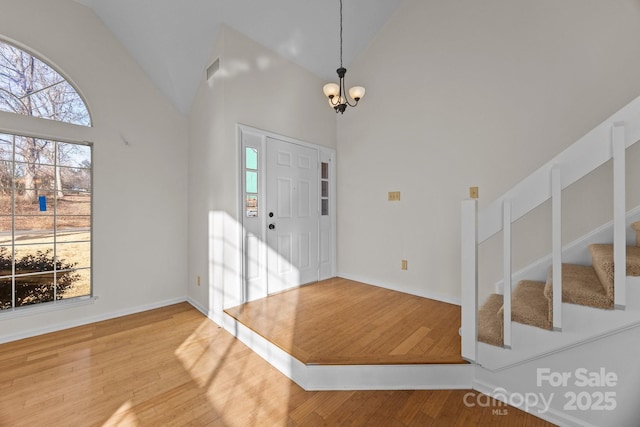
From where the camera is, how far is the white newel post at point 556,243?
139 centimetres

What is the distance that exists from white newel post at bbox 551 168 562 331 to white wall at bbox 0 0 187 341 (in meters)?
3.83

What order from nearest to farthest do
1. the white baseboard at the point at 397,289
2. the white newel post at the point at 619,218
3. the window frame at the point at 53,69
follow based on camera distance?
the white newel post at the point at 619,218, the window frame at the point at 53,69, the white baseboard at the point at 397,289

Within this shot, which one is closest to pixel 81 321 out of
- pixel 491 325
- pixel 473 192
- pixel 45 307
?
pixel 45 307

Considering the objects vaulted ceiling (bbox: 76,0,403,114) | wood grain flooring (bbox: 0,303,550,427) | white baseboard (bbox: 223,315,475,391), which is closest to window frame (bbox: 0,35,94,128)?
vaulted ceiling (bbox: 76,0,403,114)

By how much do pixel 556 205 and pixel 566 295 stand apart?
55cm

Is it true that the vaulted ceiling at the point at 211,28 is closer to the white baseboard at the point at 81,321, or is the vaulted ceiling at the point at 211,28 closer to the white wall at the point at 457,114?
the white wall at the point at 457,114

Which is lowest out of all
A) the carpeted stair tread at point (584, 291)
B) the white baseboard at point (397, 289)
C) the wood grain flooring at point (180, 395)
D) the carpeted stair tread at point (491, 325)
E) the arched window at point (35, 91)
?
the wood grain flooring at point (180, 395)

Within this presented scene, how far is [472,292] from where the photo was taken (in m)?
1.71

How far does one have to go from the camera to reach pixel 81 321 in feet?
9.13

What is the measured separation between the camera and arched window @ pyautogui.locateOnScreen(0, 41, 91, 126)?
2.45 meters

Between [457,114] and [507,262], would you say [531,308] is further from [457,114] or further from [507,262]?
[457,114]

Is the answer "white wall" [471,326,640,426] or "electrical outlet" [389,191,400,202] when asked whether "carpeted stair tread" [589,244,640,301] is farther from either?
"electrical outlet" [389,191,400,202]

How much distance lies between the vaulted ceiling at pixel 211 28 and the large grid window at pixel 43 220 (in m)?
1.30

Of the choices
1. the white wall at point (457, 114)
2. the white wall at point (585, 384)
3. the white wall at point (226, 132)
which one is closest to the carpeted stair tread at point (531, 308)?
the white wall at point (585, 384)
